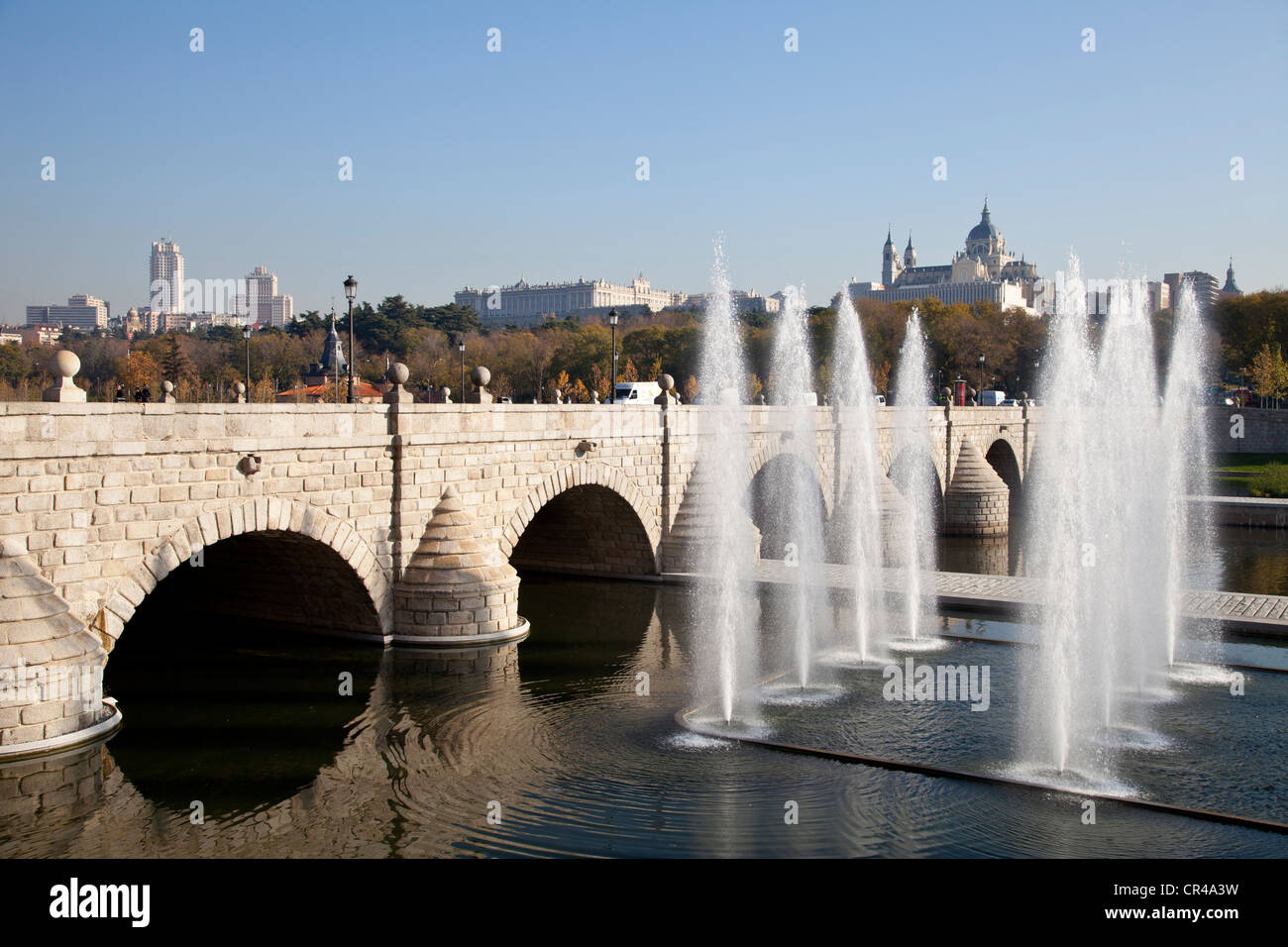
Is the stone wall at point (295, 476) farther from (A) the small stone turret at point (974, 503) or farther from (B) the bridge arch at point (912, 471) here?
(A) the small stone turret at point (974, 503)

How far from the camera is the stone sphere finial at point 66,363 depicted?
38.4 ft

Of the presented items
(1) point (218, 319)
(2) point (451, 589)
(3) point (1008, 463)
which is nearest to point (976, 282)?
(1) point (218, 319)

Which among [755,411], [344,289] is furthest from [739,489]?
[344,289]

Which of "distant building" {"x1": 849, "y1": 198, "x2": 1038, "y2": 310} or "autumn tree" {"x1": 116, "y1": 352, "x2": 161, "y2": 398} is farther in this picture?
"distant building" {"x1": 849, "y1": 198, "x2": 1038, "y2": 310}

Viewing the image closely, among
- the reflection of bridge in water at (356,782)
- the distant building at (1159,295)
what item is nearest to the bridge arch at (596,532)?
the reflection of bridge in water at (356,782)

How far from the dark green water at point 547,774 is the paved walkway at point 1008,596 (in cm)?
352

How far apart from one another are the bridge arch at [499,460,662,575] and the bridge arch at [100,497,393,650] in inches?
215

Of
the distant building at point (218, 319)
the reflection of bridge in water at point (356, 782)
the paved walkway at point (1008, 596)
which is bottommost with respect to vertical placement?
the reflection of bridge in water at point (356, 782)

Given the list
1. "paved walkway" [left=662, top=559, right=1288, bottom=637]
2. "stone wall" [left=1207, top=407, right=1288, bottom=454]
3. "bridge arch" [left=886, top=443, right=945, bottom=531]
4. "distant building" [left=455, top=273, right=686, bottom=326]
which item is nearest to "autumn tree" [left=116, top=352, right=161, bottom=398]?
"bridge arch" [left=886, top=443, right=945, bottom=531]

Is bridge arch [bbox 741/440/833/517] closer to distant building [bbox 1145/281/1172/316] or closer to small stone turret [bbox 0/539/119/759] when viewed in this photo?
small stone turret [bbox 0/539/119/759]

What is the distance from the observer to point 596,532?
2394cm

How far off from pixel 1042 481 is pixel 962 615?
76.6 feet

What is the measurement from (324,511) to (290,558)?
1699 mm

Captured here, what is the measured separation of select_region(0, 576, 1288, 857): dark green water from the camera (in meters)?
9.80
